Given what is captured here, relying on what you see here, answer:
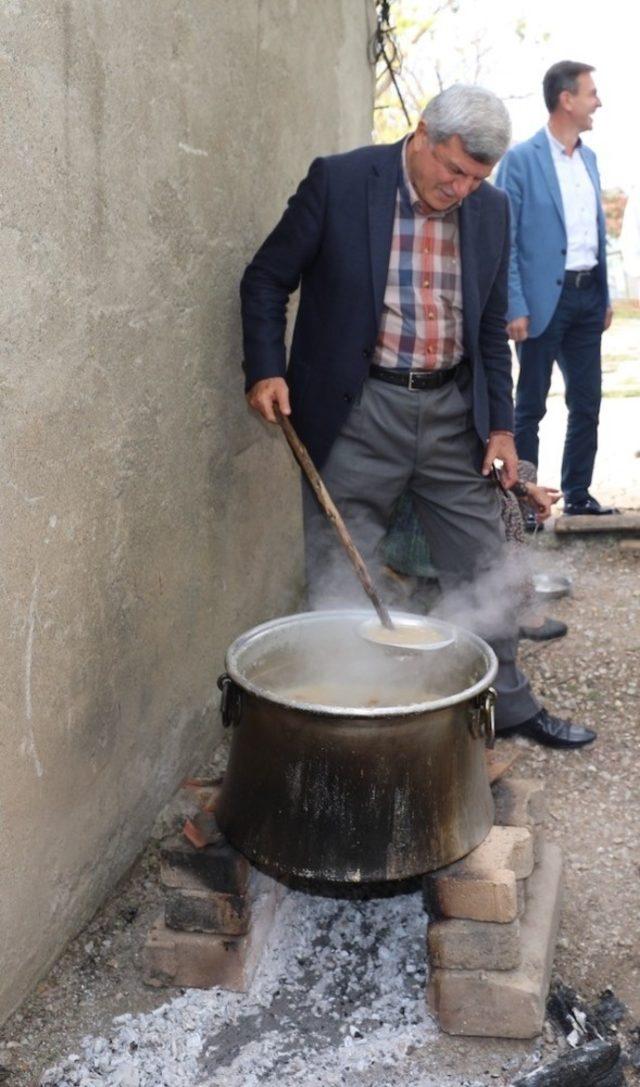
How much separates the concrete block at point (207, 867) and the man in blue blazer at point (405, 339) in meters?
1.43

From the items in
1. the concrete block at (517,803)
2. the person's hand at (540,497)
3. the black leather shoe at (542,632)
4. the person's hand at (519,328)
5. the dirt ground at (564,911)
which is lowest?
the dirt ground at (564,911)

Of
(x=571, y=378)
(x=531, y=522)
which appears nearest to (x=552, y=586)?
(x=531, y=522)

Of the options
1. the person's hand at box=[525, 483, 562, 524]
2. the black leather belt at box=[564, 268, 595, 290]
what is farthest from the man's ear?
the black leather belt at box=[564, 268, 595, 290]

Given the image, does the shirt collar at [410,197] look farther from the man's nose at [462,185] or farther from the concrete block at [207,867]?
the concrete block at [207,867]

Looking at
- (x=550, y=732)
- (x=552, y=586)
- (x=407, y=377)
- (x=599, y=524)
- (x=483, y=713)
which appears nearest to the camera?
(x=483, y=713)

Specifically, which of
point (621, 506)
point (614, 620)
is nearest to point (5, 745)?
point (614, 620)

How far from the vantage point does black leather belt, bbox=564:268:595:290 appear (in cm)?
662

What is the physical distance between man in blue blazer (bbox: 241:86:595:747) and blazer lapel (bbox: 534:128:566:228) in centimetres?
276

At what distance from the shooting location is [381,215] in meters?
3.62

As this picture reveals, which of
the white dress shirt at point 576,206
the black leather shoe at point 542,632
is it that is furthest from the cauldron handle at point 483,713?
A: the white dress shirt at point 576,206

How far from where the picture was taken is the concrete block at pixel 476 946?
283cm

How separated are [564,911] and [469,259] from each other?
7.16ft

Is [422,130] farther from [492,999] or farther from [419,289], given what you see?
[492,999]

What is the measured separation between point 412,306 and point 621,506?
4.58 meters
